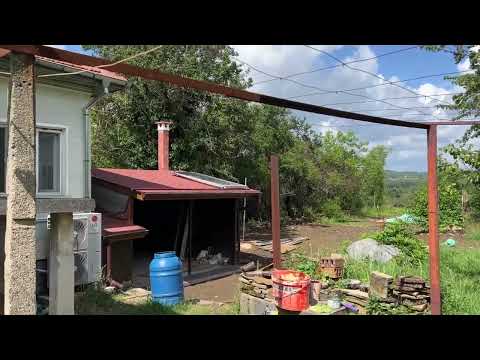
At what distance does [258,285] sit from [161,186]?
4684 millimetres

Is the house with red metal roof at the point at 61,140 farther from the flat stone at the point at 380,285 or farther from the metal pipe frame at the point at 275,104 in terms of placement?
the flat stone at the point at 380,285

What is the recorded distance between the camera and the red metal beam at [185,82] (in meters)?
3.01

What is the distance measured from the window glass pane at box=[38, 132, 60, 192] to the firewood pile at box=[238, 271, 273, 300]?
147 inches

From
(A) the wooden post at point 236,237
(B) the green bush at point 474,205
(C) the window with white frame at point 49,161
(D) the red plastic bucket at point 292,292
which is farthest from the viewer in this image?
(B) the green bush at point 474,205

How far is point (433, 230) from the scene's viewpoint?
608 cm

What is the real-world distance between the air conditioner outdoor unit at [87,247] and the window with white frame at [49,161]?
691 mm

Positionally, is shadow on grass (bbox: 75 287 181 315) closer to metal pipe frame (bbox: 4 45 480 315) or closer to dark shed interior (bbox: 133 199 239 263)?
metal pipe frame (bbox: 4 45 480 315)

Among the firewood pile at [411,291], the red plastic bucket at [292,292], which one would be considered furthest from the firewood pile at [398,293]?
the red plastic bucket at [292,292]

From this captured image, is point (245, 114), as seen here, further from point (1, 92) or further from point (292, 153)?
point (1, 92)

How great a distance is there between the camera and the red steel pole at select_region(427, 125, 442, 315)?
6000 mm

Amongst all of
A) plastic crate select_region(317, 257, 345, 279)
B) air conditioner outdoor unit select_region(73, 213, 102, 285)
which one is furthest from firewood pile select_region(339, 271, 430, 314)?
air conditioner outdoor unit select_region(73, 213, 102, 285)

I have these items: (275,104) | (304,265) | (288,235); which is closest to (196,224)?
(288,235)

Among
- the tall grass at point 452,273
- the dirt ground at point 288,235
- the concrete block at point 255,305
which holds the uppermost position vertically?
the tall grass at point 452,273
